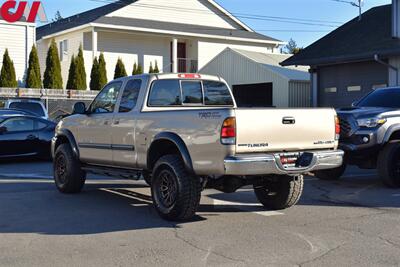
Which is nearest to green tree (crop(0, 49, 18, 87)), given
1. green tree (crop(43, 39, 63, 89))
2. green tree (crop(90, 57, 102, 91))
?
green tree (crop(43, 39, 63, 89))

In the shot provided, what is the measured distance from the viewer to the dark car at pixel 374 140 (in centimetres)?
1070

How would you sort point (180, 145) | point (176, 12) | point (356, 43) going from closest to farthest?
point (180, 145) → point (356, 43) → point (176, 12)

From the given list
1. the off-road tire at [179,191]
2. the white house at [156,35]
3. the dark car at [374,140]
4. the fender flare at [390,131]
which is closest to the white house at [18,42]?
the white house at [156,35]

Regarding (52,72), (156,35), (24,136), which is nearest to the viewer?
(24,136)

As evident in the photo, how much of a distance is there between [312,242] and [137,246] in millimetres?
1990

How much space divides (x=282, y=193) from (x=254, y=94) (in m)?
25.4

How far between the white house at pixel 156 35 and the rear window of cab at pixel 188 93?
25458 millimetres

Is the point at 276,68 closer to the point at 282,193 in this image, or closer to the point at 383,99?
the point at 383,99

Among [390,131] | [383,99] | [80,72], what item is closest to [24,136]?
[383,99]

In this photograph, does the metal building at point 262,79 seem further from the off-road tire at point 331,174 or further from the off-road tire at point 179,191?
the off-road tire at point 179,191

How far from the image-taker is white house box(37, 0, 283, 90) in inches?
1416

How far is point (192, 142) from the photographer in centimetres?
746

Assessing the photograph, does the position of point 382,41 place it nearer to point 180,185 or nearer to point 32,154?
point 32,154

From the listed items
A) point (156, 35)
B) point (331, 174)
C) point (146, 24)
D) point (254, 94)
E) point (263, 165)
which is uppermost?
point (146, 24)
